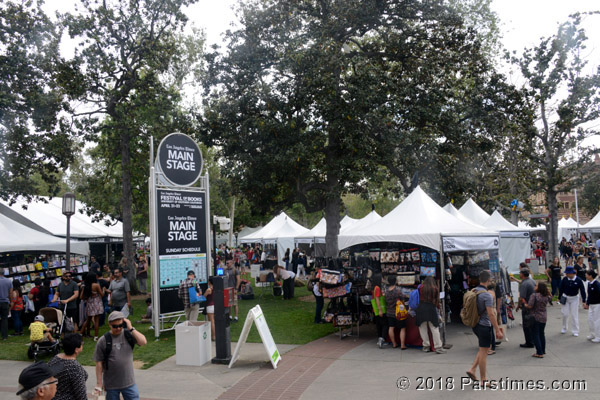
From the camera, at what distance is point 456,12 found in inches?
750

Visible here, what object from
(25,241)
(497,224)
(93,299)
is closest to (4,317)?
(93,299)

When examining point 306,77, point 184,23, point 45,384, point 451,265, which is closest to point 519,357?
point 451,265

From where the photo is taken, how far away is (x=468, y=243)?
11.0 meters

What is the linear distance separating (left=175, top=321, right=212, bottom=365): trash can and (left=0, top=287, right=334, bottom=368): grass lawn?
679 mm

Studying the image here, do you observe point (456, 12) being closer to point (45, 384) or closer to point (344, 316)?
point (344, 316)

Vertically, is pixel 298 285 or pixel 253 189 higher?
pixel 253 189

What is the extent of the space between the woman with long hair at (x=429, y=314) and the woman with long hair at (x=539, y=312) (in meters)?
1.69

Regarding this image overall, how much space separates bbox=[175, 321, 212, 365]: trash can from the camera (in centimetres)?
909

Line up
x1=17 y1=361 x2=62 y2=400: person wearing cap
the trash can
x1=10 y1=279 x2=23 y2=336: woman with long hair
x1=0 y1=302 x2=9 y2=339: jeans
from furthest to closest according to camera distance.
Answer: x1=10 y1=279 x2=23 y2=336: woman with long hair < x1=0 y1=302 x2=9 y2=339: jeans < the trash can < x1=17 y1=361 x2=62 y2=400: person wearing cap

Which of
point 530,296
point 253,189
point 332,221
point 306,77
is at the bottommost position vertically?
point 530,296

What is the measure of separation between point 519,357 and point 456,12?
48.1ft

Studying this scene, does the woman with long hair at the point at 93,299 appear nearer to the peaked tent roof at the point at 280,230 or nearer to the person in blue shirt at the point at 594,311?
the person in blue shirt at the point at 594,311

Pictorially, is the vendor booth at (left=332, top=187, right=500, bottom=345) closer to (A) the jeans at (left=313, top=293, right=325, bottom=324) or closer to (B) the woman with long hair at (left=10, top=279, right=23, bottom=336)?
(A) the jeans at (left=313, top=293, right=325, bottom=324)

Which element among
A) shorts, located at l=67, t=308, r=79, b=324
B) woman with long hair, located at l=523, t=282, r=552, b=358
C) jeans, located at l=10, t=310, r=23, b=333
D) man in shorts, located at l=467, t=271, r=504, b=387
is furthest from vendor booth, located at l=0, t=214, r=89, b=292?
woman with long hair, located at l=523, t=282, r=552, b=358
